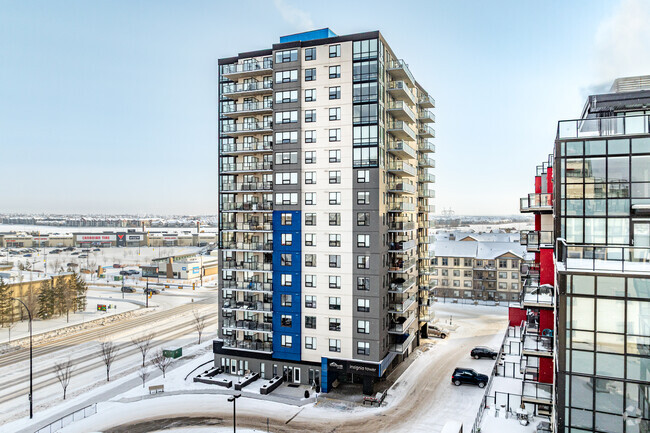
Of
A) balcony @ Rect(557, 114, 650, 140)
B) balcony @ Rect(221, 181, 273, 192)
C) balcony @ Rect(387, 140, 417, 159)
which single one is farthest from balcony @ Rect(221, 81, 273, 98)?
balcony @ Rect(557, 114, 650, 140)

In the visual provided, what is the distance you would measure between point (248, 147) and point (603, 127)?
3178cm

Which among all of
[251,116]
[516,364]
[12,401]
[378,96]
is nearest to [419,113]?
[378,96]

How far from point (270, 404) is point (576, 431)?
24.3 meters

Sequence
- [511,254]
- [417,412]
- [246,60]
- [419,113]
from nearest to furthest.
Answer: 1. [417,412]
2. [246,60]
3. [419,113]
4. [511,254]

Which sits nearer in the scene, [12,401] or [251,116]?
[12,401]

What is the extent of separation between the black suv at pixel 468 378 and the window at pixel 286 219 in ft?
70.7

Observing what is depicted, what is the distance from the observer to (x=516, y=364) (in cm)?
3067

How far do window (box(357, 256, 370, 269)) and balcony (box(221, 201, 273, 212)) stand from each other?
33.4 feet

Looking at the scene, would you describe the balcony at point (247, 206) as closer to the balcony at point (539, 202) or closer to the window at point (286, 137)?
the window at point (286, 137)

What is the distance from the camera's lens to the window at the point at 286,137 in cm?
4006

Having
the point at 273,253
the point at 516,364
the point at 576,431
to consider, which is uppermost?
the point at 273,253

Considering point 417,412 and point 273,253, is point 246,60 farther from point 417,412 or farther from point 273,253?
point 417,412

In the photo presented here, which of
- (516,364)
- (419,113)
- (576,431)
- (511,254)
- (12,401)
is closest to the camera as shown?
(576,431)

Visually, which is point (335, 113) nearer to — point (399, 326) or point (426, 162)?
point (426, 162)
